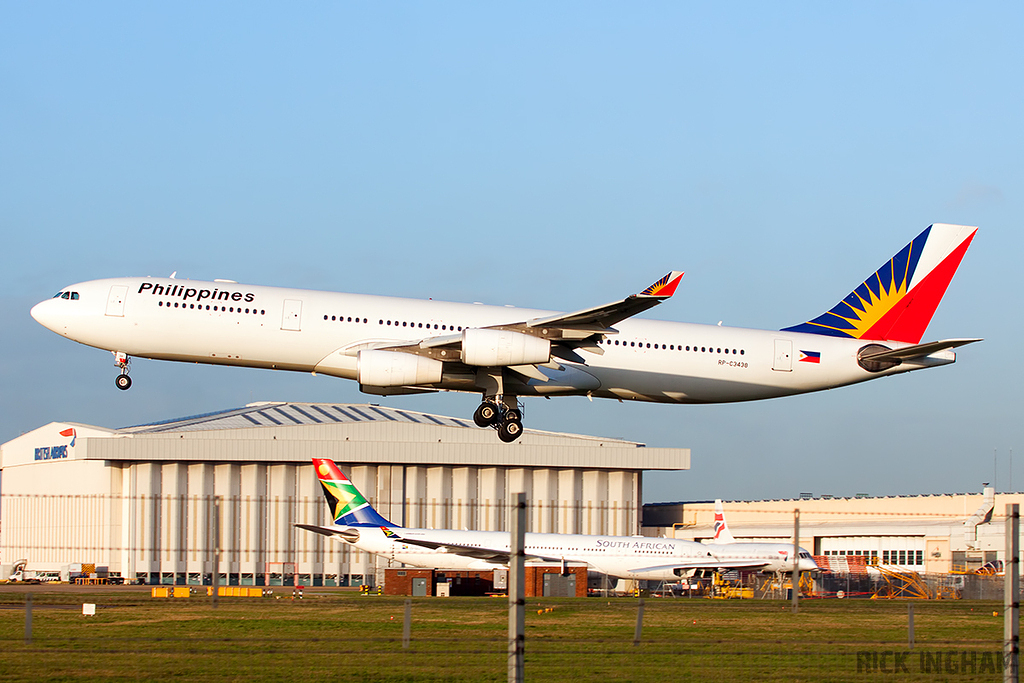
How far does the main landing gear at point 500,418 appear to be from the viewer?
36.5m

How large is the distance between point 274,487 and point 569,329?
47659 millimetres

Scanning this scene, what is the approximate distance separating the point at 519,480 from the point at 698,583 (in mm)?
23897

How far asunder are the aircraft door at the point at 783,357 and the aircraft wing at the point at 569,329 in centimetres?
633

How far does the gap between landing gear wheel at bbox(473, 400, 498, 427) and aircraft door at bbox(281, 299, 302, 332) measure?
6120 mm

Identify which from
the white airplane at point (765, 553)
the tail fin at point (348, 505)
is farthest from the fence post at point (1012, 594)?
the white airplane at point (765, 553)

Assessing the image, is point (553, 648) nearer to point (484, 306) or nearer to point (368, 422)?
point (484, 306)

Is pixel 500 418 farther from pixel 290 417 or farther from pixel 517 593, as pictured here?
pixel 290 417

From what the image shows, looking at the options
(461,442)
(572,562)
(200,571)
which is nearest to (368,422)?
(461,442)

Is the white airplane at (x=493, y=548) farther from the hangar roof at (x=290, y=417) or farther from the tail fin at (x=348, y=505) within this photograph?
the hangar roof at (x=290, y=417)

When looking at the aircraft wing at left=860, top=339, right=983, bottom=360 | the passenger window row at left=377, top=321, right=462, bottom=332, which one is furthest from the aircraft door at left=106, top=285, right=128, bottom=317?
the aircraft wing at left=860, top=339, right=983, bottom=360

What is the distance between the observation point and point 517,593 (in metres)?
10.8

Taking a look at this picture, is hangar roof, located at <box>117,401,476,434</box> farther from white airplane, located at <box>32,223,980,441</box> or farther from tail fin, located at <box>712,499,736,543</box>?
white airplane, located at <box>32,223,980,441</box>

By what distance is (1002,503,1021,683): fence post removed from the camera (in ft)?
41.3

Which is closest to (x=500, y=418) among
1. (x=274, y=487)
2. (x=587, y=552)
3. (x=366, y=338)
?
(x=366, y=338)
